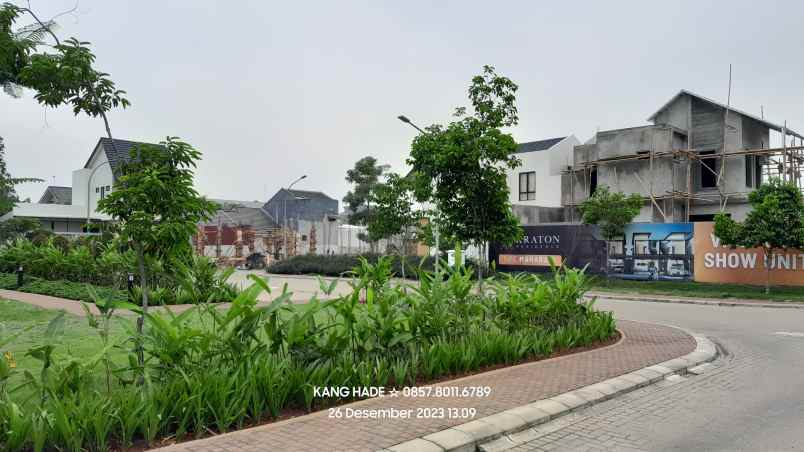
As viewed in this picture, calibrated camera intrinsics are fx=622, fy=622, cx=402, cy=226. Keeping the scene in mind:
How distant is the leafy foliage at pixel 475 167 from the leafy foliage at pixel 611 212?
15.4 metres

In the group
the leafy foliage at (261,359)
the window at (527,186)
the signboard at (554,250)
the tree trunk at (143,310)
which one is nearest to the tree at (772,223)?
the signboard at (554,250)

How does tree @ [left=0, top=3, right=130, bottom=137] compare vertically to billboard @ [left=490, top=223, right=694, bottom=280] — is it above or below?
above

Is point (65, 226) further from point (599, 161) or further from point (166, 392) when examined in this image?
point (166, 392)

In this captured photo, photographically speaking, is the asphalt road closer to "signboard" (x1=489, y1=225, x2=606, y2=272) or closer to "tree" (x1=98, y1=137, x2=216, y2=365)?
"tree" (x1=98, y1=137, x2=216, y2=365)

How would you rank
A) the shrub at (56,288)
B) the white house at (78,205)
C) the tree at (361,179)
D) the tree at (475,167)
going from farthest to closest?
the white house at (78,205) < the tree at (361,179) < the shrub at (56,288) < the tree at (475,167)

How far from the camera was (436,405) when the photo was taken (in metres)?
6.15

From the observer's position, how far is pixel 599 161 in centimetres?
3538

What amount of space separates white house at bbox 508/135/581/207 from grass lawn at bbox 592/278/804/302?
1213 centimetres

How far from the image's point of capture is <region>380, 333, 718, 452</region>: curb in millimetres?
5145

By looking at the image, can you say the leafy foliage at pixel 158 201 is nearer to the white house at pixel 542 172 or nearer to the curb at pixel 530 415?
the curb at pixel 530 415

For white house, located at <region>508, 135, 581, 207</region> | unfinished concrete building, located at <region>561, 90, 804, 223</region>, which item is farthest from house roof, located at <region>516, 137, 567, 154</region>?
unfinished concrete building, located at <region>561, 90, 804, 223</region>

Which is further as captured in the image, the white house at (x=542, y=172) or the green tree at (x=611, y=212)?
the white house at (x=542, y=172)

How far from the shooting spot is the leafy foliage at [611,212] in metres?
26.5

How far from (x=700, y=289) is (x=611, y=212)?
4695 millimetres
